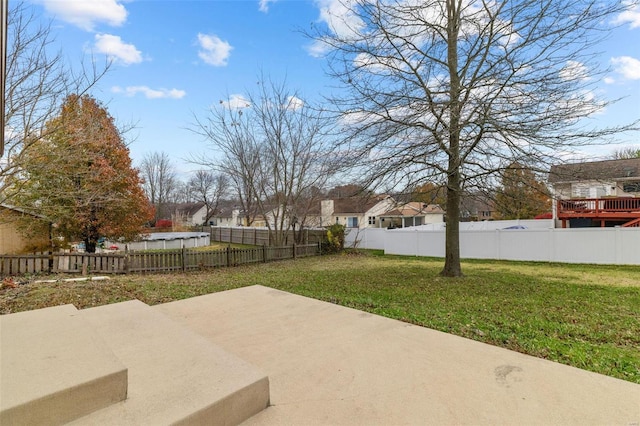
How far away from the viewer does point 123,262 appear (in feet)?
35.7

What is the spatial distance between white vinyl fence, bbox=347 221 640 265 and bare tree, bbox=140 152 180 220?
120 ft

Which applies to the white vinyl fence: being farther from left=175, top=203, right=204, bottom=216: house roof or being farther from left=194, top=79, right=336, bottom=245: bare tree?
left=175, top=203, right=204, bottom=216: house roof

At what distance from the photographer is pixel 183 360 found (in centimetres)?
252

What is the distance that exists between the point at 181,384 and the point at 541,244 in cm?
1440

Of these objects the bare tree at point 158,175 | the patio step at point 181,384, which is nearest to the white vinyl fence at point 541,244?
the patio step at point 181,384

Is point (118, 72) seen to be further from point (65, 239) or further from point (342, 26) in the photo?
point (65, 239)

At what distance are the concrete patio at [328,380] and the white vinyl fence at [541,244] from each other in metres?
11.6

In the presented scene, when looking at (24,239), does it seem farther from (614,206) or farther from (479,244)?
(614,206)

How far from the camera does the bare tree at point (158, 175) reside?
4191 cm

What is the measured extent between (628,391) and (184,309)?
5.11 meters

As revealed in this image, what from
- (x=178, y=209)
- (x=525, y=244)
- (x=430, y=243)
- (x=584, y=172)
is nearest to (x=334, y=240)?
(x=430, y=243)

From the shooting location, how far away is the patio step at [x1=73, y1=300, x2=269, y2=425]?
183cm

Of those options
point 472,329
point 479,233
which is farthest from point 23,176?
point 479,233

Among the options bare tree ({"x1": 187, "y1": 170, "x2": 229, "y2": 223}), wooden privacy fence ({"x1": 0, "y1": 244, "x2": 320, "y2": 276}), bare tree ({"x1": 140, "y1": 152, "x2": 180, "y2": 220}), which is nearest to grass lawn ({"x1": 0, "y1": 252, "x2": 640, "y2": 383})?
wooden privacy fence ({"x1": 0, "y1": 244, "x2": 320, "y2": 276})
